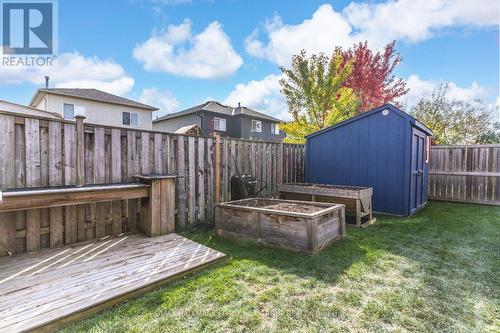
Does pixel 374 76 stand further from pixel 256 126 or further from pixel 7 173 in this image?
pixel 7 173

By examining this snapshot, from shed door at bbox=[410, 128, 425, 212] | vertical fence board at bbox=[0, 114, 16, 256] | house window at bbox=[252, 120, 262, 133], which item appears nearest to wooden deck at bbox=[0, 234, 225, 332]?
vertical fence board at bbox=[0, 114, 16, 256]

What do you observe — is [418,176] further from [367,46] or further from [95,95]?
[95,95]

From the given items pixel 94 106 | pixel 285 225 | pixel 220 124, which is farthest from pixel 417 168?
pixel 220 124

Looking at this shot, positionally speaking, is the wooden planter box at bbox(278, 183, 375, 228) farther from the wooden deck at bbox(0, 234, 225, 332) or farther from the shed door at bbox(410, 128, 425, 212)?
the wooden deck at bbox(0, 234, 225, 332)

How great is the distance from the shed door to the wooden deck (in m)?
5.05

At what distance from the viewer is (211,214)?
495 cm

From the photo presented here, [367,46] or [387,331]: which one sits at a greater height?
[367,46]

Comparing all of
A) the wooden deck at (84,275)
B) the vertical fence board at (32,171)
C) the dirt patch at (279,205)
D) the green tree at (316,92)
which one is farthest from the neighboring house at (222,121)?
the wooden deck at (84,275)

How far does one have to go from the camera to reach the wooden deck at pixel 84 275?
1.88m

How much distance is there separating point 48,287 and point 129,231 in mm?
1764

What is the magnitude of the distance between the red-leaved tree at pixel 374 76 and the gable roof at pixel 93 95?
44.9 feet

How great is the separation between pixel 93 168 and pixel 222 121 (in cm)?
1992

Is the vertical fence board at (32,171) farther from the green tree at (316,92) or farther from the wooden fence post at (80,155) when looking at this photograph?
the green tree at (316,92)

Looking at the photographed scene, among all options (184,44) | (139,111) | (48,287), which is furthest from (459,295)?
(139,111)
